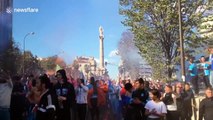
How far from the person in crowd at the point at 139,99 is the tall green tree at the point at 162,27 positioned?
37.4 ft

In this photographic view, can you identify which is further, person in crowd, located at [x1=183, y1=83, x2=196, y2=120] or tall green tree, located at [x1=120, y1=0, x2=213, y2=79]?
tall green tree, located at [x1=120, y1=0, x2=213, y2=79]

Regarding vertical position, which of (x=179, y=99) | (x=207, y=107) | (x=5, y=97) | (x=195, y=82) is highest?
(x=195, y=82)

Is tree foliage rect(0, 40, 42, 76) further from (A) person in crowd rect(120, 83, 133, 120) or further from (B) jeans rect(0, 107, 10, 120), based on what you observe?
(B) jeans rect(0, 107, 10, 120)

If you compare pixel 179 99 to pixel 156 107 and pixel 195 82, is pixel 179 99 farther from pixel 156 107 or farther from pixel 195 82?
pixel 195 82

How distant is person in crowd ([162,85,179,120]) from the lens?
11859mm

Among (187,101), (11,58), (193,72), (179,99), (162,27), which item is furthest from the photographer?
(11,58)

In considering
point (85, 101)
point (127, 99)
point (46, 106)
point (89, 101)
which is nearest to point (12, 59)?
point (89, 101)

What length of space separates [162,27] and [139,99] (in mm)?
12205

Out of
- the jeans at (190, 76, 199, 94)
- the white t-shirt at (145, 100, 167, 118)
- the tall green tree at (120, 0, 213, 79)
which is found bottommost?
the white t-shirt at (145, 100, 167, 118)

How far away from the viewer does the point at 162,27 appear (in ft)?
75.0

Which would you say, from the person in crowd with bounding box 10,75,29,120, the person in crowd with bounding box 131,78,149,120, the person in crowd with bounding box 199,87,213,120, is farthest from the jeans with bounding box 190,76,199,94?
the person in crowd with bounding box 10,75,29,120

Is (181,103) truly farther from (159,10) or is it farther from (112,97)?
(159,10)

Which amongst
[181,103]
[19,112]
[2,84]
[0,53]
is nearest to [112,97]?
[181,103]

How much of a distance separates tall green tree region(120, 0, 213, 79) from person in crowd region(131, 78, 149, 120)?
11407mm
